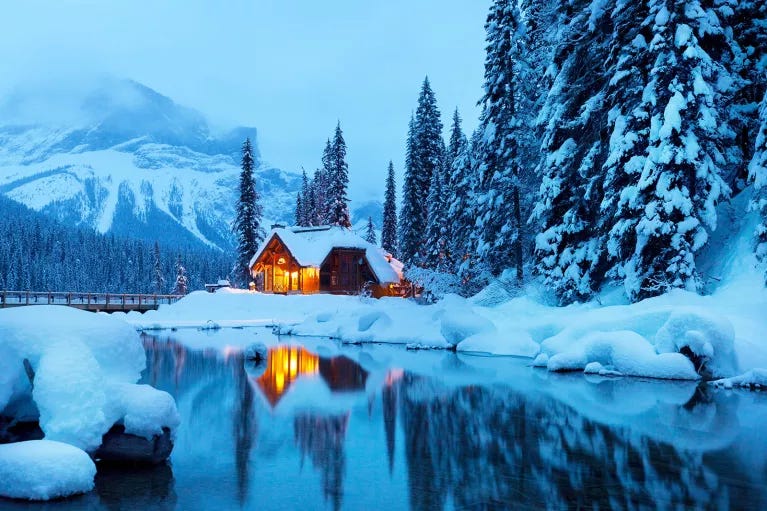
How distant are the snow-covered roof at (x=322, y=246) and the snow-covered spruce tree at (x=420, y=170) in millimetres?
2587

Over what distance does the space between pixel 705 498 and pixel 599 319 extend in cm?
1197

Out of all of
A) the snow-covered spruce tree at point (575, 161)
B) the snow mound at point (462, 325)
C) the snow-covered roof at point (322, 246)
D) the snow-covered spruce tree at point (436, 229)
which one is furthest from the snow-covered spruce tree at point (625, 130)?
the snow-covered roof at point (322, 246)

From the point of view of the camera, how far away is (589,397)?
13.3 metres

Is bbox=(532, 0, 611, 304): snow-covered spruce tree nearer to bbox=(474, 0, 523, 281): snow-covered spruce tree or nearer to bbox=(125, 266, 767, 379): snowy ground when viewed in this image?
bbox=(125, 266, 767, 379): snowy ground

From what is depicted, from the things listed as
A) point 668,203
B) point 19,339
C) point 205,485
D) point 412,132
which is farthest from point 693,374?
point 412,132

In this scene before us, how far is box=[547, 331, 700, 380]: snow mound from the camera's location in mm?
15672

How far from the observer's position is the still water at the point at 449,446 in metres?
6.71

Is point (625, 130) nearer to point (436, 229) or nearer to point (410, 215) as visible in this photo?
point (436, 229)

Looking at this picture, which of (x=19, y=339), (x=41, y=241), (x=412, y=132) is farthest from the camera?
(x=41, y=241)

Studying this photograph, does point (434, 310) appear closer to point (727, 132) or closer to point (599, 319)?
point (599, 319)

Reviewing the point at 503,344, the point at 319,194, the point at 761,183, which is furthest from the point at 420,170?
the point at 761,183

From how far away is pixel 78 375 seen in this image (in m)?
7.66

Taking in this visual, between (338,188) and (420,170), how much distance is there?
12.2m

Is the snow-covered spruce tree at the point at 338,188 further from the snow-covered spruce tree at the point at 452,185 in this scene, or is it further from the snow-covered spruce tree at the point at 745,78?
the snow-covered spruce tree at the point at 745,78
